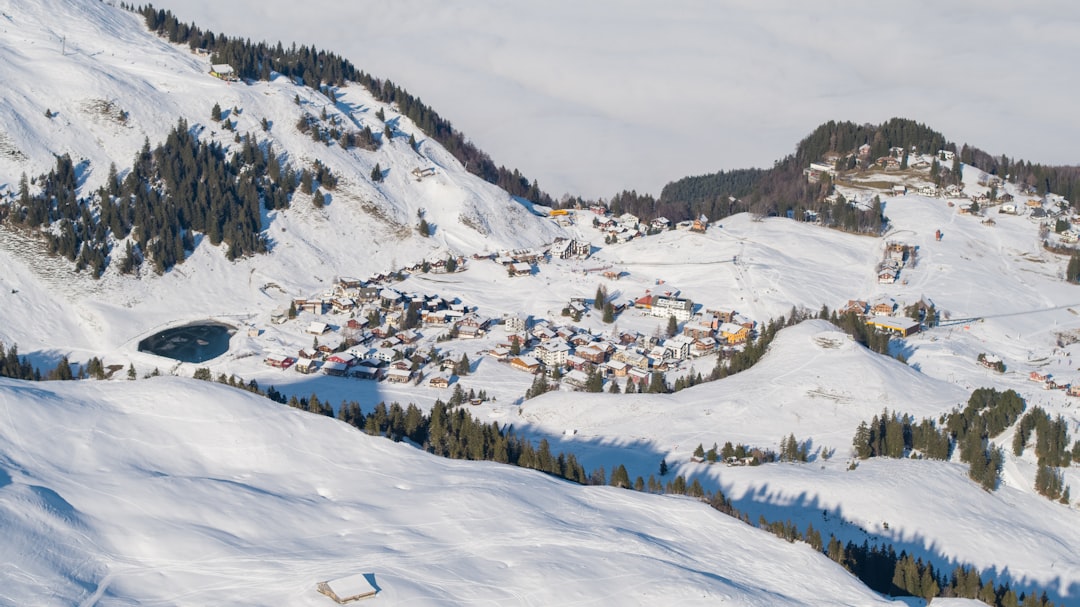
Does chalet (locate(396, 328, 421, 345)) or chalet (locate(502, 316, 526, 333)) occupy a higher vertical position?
chalet (locate(502, 316, 526, 333))

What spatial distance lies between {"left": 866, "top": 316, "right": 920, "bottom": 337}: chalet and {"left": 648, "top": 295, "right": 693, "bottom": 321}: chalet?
50.7 feet

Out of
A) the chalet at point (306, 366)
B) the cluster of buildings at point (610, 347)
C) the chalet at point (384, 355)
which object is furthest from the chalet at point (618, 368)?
the chalet at point (306, 366)

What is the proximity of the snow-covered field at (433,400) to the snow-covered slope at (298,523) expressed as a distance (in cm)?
13

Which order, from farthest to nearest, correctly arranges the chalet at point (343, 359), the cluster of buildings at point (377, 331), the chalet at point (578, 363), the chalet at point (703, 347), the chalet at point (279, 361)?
the chalet at point (703, 347)
the chalet at point (578, 363)
the chalet at point (343, 359)
the chalet at point (279, 361)
the cluster of buildings at point (377, 331)

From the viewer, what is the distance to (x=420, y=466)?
4331 cm

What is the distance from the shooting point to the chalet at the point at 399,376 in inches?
2751

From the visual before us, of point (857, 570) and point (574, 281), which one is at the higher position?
point (574, 281)

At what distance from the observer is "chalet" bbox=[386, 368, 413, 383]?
69.9 metres

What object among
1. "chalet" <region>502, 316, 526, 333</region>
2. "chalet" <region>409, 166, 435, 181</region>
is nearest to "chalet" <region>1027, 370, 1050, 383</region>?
"chalet" <region>502, 316, 526, 333</region>

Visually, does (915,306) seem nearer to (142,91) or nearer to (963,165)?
(963,165)

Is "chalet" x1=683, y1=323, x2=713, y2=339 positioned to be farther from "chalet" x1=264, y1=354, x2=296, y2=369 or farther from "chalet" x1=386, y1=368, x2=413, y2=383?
"chalet" x1=264, y1=354, x2=296, y2=369

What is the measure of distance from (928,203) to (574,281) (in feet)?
172

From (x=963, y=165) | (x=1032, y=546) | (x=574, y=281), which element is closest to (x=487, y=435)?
(x=1032, y=546)

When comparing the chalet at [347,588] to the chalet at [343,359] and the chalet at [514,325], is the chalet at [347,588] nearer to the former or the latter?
the chalet at [343,359]
